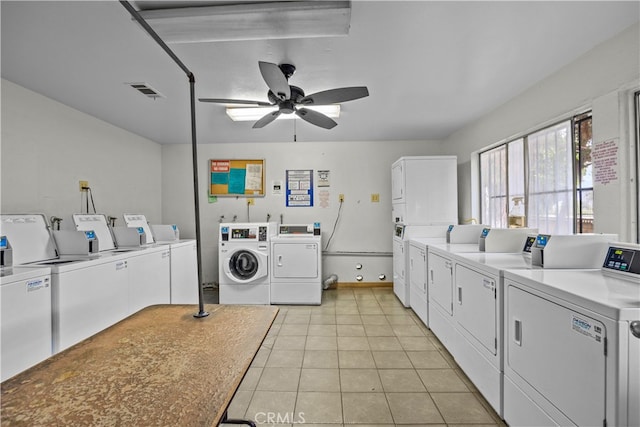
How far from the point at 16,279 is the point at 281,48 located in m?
2.28

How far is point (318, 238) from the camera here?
4.00 metres

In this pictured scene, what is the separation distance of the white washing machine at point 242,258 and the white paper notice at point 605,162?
134 inches

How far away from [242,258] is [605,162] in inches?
152

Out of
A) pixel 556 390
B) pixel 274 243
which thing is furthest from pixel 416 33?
pixel 274 243

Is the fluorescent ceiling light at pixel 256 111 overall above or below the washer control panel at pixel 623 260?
above

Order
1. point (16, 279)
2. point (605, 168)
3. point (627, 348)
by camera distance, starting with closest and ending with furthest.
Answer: point (627, 348) → point (16, 279) → point (605, 168)

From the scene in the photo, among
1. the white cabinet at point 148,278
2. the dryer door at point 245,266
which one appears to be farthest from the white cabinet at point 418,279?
the white cabinet at point 148,278

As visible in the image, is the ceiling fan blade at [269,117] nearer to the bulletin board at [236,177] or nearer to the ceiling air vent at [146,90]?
Result: the ceiling air vent at [146,90]

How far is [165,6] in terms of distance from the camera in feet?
5.29

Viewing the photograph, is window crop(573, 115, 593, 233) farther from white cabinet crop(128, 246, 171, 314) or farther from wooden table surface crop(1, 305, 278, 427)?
white cabinet crop(128, 246, 171, 314)

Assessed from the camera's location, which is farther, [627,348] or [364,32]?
[364,32]

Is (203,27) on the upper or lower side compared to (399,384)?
upper

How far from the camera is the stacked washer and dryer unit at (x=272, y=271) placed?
155 inches

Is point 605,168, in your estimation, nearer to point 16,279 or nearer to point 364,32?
point 364,32
